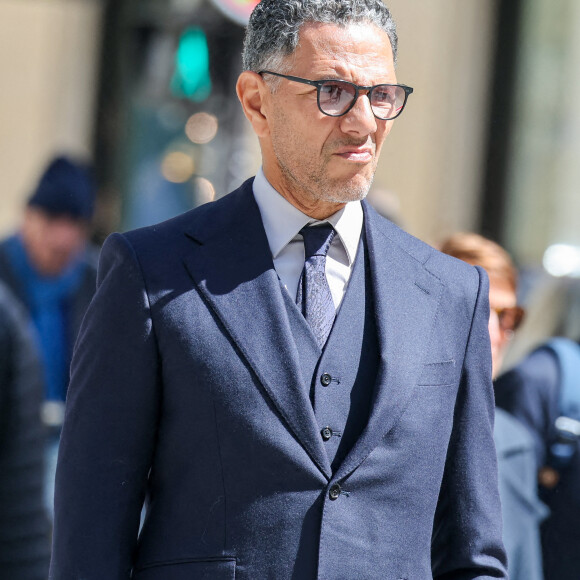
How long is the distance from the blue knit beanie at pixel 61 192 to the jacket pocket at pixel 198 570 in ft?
13.3

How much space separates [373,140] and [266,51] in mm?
286

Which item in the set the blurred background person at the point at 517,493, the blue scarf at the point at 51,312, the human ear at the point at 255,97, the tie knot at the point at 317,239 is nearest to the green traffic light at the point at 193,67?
the blue scarf at the point at 51,312

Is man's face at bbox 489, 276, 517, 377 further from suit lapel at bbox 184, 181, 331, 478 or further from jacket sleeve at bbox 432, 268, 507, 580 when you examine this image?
suit lapel at bbox 184, 181, 331, 478

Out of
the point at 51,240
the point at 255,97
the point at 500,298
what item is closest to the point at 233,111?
the point at 51,240

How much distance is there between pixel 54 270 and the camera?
5.73 m

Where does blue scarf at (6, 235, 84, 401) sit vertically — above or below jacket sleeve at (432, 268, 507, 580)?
below

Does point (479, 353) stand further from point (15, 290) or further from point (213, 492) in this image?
point (15, 290)

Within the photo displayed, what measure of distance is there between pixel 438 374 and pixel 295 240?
393 millimetres

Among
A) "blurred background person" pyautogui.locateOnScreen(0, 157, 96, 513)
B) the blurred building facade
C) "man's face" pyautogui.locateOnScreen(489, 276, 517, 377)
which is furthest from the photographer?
the blurred building facade

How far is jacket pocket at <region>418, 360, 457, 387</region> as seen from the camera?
2.22 meters

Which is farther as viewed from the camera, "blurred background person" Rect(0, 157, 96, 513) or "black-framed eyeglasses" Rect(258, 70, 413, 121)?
"blurred background person" Rect(0, 157, 96, 513)

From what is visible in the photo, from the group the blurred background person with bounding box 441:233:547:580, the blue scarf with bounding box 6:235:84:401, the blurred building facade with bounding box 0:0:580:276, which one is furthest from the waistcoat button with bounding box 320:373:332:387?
the blurred building facade with bounding box 0:0:580:276

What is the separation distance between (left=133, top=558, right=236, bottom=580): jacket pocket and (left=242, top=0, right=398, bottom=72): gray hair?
959 mm

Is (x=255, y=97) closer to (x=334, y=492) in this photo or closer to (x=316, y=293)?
(x=316, y=293)
